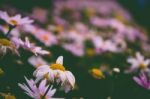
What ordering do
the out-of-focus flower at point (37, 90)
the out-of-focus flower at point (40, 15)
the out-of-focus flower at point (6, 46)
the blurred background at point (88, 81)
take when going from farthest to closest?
the out-of-focus flower at point (40, 15)
the blurred background at point (88, 81)
the out-of-focus flower at point (6, 46)
the out-of-focus flower at point (37, 90)

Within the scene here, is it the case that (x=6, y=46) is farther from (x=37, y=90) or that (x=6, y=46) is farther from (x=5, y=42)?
(x=37, y=90)

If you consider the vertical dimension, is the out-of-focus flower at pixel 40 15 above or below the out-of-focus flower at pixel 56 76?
above

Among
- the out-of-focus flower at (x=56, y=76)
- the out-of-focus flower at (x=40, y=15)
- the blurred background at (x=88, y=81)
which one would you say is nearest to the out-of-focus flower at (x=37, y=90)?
the out-of-focus flower at (x=56, y=76)

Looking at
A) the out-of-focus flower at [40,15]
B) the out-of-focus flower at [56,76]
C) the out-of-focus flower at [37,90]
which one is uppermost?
the out-of-focus flower at [40,15]

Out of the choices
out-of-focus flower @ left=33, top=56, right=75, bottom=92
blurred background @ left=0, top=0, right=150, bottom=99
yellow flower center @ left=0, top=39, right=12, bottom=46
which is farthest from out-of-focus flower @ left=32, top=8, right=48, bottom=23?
out-of-focus flower @ left=33, top=56, right=75, bottom=92

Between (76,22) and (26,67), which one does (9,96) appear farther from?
(76,22)

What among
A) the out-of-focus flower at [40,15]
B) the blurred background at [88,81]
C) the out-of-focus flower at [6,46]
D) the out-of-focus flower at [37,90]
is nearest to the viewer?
the out-of-focus flower at [37,90]

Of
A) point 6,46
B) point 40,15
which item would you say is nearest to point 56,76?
point 6,46

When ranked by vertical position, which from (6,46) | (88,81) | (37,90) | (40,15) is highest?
(40,15)

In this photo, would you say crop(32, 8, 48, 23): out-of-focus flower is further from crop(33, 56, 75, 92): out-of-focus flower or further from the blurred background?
crop(33, 56, 75, 92): out-of-focus flower

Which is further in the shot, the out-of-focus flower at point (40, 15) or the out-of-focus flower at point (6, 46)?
the out-of-focus flower at point (40, 15)

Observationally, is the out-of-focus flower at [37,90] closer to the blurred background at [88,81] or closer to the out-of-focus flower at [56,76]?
the out-of-focus flower at [56,76]
